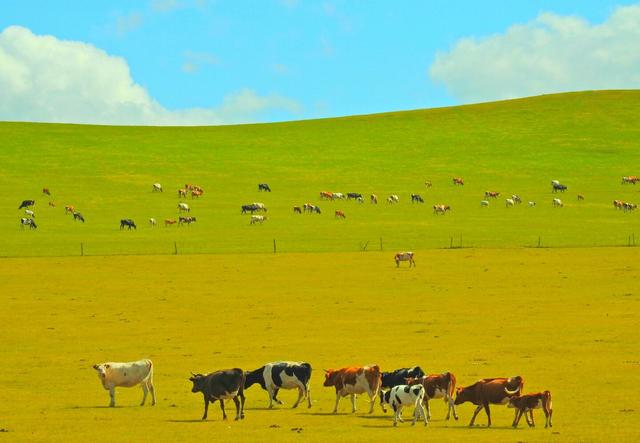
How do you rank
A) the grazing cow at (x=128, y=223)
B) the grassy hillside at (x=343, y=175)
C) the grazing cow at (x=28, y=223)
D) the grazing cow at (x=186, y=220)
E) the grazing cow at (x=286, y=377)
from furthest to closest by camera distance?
the grazing cow at (x=186, y=220) < the grazing cow at (x=128, y=223) < the grazing cow at (x=28, y=223) < the grassy hillside at (x=343, y=175) < the grazing cow at (x=286, y=377)

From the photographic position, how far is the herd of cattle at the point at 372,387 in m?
22.4

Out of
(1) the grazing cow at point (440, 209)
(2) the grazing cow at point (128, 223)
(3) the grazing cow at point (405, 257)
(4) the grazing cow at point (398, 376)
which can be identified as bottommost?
(4) the grazing cow at point (398, 376)

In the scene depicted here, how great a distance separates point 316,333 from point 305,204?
42.1 m

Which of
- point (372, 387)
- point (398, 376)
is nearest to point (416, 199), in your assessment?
point (398, 376)

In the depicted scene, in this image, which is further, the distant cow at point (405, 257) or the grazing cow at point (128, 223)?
the grazing cow at point (128, 223)

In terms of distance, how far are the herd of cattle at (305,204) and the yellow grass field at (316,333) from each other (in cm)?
1446

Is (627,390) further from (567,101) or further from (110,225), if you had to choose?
(567,101)

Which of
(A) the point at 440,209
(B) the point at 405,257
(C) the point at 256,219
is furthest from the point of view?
(A) the point at 440,209

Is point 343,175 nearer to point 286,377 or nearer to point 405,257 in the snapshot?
point 405,257

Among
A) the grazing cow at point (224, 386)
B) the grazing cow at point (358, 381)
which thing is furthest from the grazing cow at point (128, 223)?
the grazing cow at point (224, 386)

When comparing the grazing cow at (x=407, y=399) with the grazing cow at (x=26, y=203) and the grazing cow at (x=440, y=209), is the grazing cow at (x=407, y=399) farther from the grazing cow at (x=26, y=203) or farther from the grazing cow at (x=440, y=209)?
the grazing cow at (x=26, y=203)

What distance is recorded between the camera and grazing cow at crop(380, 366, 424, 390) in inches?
981

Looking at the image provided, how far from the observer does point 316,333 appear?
37.3 m

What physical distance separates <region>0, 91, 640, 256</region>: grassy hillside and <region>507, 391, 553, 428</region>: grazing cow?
4002cm
